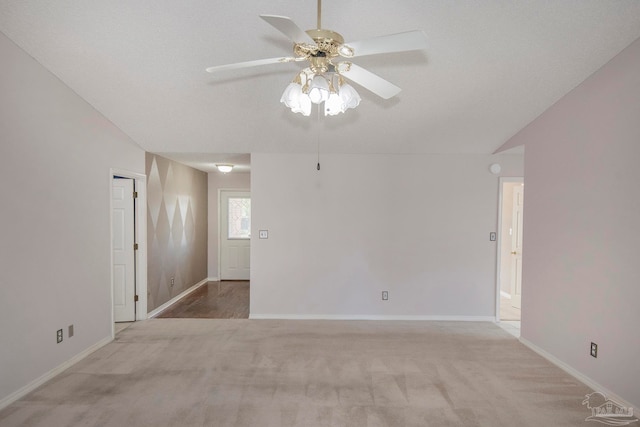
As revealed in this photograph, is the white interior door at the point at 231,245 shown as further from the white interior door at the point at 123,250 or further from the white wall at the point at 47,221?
the white wall at the point at 47,221

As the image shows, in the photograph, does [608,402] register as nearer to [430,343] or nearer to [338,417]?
[430,343]

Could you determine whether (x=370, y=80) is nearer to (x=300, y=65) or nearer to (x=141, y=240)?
(x=300, y=65)

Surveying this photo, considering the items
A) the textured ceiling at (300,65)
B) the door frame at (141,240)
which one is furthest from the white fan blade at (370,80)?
the door frame at (141,240)

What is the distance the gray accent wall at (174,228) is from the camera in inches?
186

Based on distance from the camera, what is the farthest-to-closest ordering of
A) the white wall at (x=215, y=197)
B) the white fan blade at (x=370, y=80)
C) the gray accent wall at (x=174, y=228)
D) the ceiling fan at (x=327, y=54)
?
the white wall at (x=215, y=197) < the gray accent wall at (x=174, y=228) < the white fan blade at (x=370, y=80) < the ceiling fan at (x=327, y=54)

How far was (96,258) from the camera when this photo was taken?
3.53m

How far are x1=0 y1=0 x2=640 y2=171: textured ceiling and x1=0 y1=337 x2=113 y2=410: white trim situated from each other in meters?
2.36

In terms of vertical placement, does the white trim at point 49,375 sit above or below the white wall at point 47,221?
below

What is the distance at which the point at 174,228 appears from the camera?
546 cm

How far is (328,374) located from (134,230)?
3.04 metres

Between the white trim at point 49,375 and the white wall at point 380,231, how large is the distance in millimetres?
1762

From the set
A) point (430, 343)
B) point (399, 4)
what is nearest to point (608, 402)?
point (430, 343)

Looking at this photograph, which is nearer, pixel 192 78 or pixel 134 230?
pixel 192 78

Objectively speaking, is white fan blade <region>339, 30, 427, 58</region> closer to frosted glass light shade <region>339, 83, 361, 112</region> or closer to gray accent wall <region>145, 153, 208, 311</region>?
frosted glass light shade <region>339, 83, 361, 112</region>
